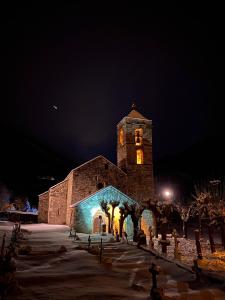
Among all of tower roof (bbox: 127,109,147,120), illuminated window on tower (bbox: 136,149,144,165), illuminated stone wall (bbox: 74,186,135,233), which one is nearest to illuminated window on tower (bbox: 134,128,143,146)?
Answer: illuminated window on tower (bbox: 136,149,144,165)

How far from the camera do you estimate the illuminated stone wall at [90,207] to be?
25.8m

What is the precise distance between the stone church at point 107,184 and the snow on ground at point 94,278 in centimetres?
1440

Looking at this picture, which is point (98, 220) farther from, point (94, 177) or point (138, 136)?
point (138, 136)

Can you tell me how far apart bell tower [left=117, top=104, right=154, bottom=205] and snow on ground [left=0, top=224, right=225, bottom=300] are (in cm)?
2211

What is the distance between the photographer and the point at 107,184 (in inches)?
1293

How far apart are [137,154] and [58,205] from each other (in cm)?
1313

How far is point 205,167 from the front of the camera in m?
82.4

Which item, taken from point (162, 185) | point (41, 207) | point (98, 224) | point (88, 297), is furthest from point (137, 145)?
point (162, 185)

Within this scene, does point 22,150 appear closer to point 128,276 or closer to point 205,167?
point 205,167

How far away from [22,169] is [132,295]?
7163cm

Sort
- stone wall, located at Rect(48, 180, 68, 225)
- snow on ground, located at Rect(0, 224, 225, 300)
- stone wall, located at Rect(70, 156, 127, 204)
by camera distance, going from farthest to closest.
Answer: stone wall, located at Rect(48, 180, 68, 225) → stone wall, located at Rect(70, 156, 127, 204) → snow on ground, located at Rect(0, 224, 225, 300)

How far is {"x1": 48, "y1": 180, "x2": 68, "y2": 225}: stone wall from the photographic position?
3200 cm

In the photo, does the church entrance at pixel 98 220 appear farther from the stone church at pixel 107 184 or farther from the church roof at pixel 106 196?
the church roof at pixel 106 196

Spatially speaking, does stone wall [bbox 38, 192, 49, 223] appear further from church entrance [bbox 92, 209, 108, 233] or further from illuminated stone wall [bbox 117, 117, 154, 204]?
illuminated stone wall [bbox 117, 117, 154, 204]
